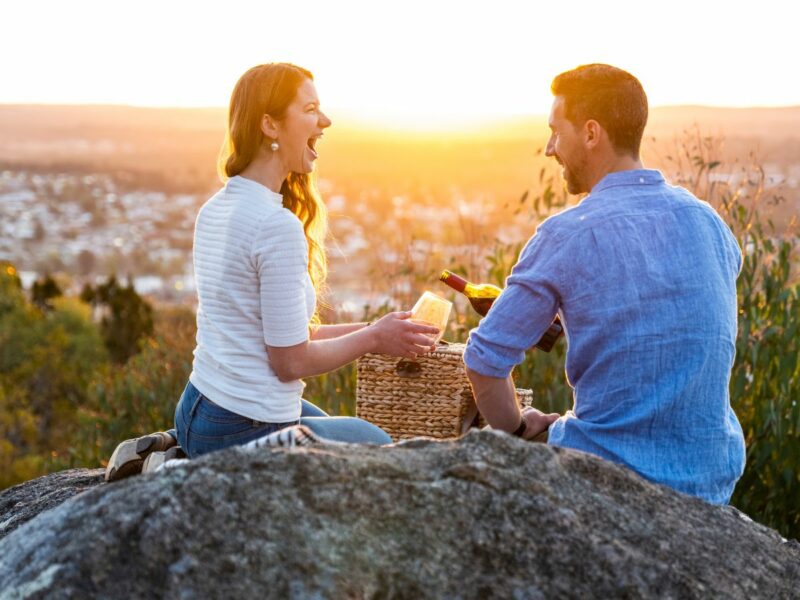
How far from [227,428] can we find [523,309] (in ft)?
3.15

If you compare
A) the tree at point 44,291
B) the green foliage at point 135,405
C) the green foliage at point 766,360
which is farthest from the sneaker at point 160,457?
the tree at point 44,291

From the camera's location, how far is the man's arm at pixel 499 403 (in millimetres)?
2572

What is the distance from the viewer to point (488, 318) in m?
2.50

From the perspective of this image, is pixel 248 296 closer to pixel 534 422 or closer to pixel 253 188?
pixel 253 188

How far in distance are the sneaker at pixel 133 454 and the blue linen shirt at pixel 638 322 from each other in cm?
113

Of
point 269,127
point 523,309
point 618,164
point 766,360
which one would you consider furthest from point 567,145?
point 766,360

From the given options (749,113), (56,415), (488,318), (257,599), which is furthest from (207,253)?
(749,113)

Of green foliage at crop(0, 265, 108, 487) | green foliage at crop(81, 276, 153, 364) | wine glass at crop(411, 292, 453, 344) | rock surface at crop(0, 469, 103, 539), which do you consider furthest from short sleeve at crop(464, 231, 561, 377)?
green foliage at crop(81, 276, 153, 364)

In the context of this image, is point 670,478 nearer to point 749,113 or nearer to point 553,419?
point 553,419

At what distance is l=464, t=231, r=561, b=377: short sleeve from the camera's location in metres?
2.46

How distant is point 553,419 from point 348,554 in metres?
1.06

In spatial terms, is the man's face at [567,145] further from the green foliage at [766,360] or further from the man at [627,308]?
the green foliage at [766,360]

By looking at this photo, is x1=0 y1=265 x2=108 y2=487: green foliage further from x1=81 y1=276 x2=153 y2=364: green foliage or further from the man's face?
the man's face

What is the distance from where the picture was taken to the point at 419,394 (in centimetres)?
336
